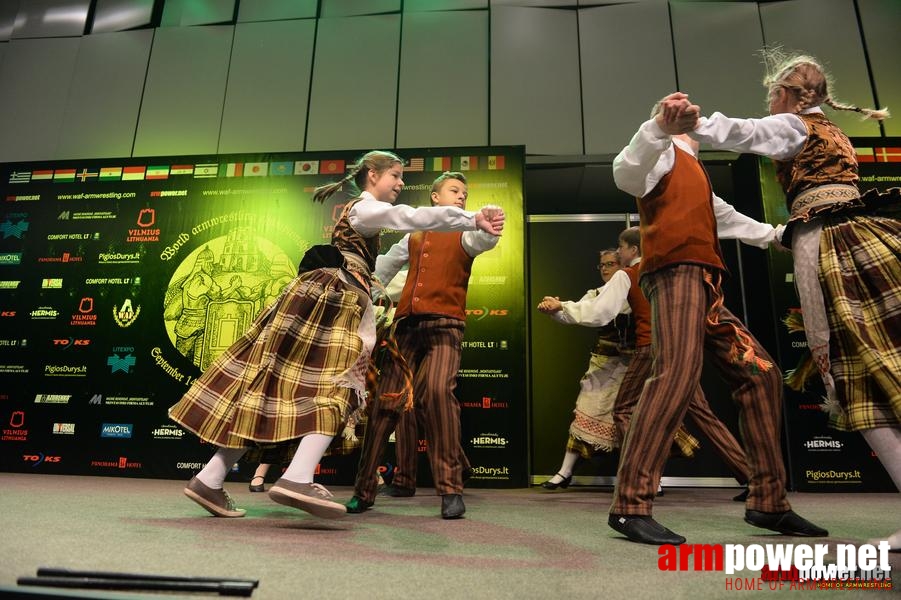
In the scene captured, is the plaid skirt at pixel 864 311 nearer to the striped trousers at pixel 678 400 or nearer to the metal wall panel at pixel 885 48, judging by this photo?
the striped trousers at pixel 678 400

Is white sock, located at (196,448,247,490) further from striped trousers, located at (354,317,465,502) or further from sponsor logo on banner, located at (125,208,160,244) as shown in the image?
sponsor logo on banner, located at (125,208,160,244)

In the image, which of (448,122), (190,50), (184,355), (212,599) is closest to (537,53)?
(448,122)

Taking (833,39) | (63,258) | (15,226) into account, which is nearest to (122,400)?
(63,258)

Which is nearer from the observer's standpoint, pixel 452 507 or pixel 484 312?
pixel 452 507

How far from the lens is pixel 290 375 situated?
2121 millimetres

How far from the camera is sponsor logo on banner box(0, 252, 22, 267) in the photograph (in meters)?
4.79

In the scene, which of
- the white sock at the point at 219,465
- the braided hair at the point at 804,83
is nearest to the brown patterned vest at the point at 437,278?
the white sock at the point at 219,465

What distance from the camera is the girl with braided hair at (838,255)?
Result: 1.62 m

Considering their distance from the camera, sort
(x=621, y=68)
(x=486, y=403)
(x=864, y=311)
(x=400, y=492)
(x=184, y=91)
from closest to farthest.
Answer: (x=864, y=311)
(x=400, y=492)
(x=486, y=403)
(x=621, y=68)
(x=184, y=91)

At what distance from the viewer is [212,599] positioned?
114cm

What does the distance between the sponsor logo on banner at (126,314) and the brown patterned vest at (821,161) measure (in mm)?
4452

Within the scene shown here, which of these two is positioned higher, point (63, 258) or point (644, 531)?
point (63, 258)

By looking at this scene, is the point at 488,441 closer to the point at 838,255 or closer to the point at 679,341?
the point at 679,341

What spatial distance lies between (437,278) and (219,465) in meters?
1.26
